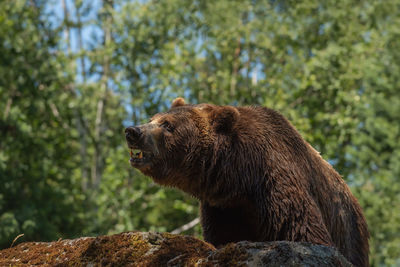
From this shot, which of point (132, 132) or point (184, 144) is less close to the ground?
point (132, 132)

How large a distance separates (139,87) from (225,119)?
12.6 meters

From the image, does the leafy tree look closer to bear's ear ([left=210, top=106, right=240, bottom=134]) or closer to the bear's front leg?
the bear's front leg

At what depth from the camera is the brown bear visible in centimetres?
420

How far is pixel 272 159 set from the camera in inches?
173

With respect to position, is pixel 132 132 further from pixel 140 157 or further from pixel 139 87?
pixel 139 87

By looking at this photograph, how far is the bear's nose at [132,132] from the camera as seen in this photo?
4.12 meters

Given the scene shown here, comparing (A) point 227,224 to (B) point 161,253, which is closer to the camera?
(B) point 161,253

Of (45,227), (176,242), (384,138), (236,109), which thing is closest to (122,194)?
(45,227)

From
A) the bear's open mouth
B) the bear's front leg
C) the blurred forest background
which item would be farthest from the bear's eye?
the blurred forest background

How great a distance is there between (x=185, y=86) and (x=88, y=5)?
21.9 feet

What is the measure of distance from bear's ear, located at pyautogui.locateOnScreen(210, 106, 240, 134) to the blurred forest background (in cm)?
873

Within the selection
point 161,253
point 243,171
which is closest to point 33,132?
point 243,171

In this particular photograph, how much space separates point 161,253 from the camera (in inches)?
126

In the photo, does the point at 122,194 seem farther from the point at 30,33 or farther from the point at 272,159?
the point at 272,159
